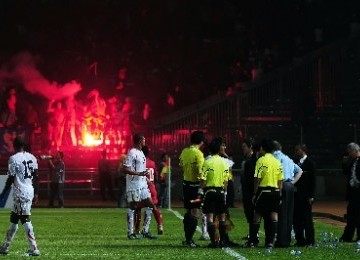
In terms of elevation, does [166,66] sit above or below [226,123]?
above

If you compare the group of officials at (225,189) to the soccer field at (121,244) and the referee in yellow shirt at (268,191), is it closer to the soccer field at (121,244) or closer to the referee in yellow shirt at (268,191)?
the referee in yellow shirt at (268,191)

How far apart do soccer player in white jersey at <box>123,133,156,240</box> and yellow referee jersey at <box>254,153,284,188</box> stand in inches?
136

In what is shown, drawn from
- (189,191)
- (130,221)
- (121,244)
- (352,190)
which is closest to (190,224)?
(189,191)

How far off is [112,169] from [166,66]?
1126cm

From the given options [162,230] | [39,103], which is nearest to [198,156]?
[162,230]

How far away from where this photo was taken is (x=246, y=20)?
2277 inches

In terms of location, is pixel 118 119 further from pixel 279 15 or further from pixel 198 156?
pixel 198 156

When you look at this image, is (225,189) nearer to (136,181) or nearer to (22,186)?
(136,181)

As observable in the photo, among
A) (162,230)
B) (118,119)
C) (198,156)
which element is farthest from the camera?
(118,119)

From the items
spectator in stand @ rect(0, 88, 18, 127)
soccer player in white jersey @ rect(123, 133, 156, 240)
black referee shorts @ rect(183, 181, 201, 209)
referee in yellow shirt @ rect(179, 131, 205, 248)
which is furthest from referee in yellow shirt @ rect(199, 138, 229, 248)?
spectator in stand @ rect(0, 88, 18, 127)

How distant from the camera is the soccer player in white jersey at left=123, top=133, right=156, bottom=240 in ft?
77.8

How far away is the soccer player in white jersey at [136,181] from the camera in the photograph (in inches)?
934

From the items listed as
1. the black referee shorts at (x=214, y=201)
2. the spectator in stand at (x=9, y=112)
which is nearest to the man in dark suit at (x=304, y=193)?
the black referee shorts at (x=214, y=201)

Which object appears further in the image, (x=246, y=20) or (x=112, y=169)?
(x=246, y=20)
